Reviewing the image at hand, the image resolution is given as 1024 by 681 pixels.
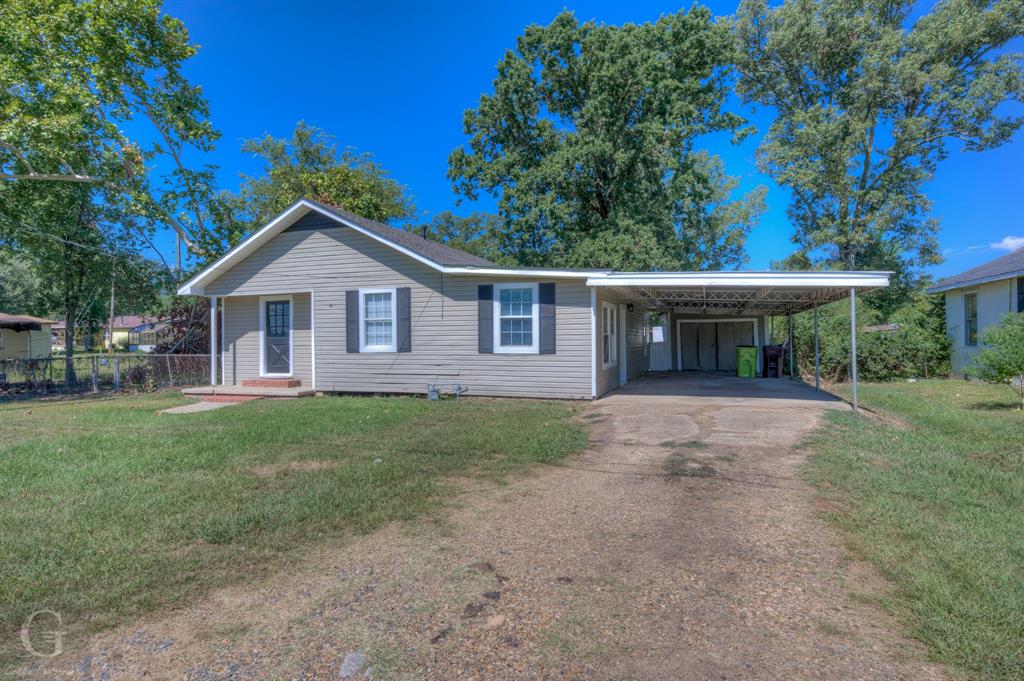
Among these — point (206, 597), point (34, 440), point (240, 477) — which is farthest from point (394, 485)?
point (34, 440)

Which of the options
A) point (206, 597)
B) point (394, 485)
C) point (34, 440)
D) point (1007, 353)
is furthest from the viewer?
point (1007, 353)

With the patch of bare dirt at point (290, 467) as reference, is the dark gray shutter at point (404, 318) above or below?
above

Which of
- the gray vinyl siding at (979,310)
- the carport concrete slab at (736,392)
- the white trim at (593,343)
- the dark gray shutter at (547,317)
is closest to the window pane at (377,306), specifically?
the dark gray shutter at (547,317)

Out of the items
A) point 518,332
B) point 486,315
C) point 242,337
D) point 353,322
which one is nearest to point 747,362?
point 518,332

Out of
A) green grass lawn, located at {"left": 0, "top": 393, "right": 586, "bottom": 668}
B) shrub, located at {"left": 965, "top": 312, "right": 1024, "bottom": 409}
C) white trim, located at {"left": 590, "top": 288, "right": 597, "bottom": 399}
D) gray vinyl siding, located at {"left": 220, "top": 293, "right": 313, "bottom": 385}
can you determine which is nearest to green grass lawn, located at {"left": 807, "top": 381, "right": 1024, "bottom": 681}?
shrub, located at {"left": 965, "top": 312, "right": 1024, "bottom": 409}

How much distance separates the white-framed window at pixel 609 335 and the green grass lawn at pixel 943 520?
486 cm

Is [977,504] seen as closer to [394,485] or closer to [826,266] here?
[394,485]

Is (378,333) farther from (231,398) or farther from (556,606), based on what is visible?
(556,606)

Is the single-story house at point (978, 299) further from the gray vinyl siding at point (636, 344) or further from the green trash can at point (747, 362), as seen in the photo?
the gray vinyl siding at point (636, 344)

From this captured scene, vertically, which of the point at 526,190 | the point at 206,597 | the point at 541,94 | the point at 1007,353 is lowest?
the point at 206,597

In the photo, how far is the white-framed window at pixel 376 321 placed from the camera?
Answer: 40.1ft

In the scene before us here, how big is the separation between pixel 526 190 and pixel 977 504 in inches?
724

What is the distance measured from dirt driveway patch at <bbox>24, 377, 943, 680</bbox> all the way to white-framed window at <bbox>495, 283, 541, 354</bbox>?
21.8 ft

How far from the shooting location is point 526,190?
2091 cm
